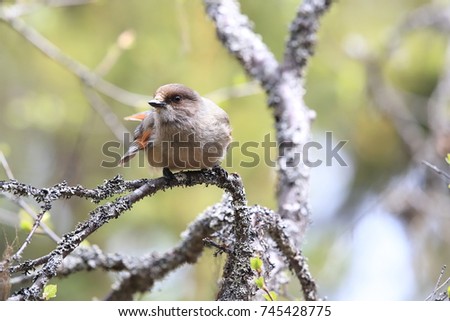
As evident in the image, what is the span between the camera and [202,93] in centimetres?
545

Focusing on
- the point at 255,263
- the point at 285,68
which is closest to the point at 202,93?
the point at 285,68

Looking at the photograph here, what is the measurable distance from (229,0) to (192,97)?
802 millimetres

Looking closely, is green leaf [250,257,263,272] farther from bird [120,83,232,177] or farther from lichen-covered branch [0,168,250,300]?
bird [120,83,232,177]

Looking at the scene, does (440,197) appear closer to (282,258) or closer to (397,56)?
(397,56)

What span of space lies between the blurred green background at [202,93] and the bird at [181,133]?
153 cm

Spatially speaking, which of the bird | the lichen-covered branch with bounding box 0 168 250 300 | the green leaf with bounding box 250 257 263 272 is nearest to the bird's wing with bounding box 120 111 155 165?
the bird

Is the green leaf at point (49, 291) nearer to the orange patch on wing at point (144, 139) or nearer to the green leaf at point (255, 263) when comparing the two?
the green leaf at point (255, 263)

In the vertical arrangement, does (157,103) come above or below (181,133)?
above

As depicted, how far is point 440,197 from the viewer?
17.4 feet

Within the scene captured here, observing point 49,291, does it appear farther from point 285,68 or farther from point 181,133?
point 285,68

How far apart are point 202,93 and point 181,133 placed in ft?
7.89

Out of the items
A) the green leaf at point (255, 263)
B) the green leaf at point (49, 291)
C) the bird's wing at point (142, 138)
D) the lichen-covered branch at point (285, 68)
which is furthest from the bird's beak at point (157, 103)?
the green leaf at point (49, 291)

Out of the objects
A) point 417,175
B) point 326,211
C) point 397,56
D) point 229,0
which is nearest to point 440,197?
point 417,175

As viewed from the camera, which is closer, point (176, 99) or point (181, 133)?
point (181, 133)
